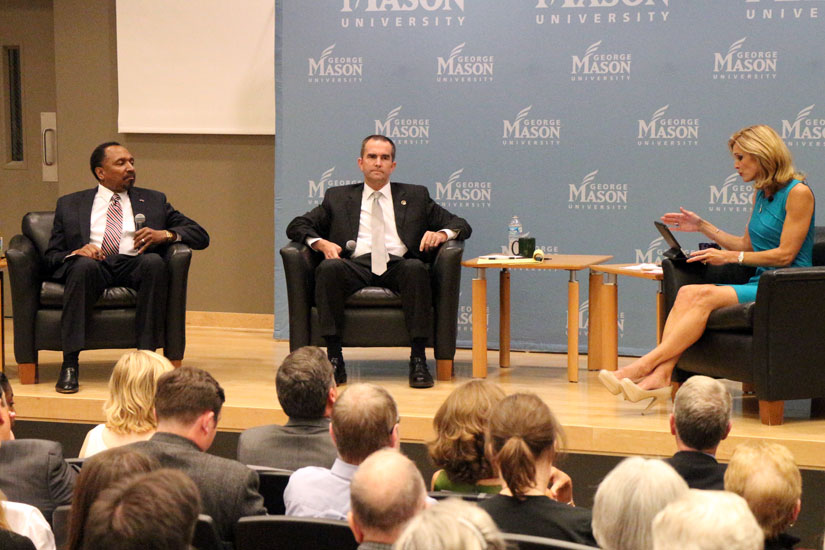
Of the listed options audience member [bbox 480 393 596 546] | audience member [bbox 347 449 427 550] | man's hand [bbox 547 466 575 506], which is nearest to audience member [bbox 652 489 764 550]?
audience member [bbox 347 449 427 550]

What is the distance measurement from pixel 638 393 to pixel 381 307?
1333 mm

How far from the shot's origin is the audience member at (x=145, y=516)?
150 centimetres

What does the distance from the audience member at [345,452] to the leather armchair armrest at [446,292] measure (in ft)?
7.91

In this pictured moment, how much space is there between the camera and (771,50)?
536 cm

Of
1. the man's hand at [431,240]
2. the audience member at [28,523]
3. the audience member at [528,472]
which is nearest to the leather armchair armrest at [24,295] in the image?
the man's hand at [431,240]

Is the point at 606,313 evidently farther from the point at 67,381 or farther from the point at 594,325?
the point at 67,381

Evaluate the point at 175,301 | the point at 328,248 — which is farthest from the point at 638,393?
the point at 175,301

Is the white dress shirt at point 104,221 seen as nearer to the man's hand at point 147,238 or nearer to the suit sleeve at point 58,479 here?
the man's hand at point 147,238

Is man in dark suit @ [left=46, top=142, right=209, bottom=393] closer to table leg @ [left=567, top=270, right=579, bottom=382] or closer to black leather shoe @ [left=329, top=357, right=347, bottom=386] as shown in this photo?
black leather shoe @ [left=329, top=357, right=347, bottom=386]

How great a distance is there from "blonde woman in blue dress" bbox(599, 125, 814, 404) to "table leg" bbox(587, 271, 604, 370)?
905mm

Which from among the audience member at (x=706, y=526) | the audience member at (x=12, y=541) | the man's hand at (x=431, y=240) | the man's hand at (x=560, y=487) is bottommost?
the man's hand at (x=560, y=487)

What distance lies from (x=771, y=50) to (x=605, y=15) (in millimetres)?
884

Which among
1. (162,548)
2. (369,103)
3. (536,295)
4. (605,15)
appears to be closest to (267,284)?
(369,103)

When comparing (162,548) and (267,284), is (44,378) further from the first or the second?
(162,548)
